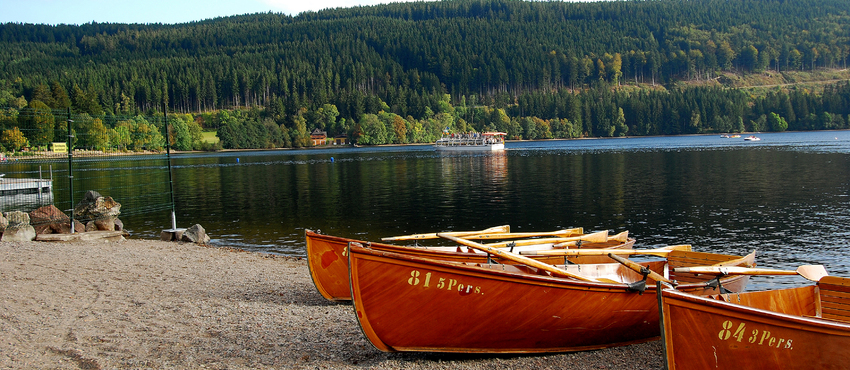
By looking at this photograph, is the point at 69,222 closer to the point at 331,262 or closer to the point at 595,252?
the point at 331,262

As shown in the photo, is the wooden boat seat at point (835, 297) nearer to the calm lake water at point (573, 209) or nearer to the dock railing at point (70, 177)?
the calm lake water at point (573, 209)

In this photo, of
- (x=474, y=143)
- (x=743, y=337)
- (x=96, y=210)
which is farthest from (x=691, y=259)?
(x=474, y=143)

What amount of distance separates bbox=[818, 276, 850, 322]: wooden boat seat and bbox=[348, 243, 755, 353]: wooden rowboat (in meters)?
1.76

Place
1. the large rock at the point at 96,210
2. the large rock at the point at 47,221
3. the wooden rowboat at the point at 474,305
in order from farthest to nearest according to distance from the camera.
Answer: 1. the large rock at the point at 96,210
2. the large rock at the point at 47,221
3. the wooden rowboat at the point at 474,305

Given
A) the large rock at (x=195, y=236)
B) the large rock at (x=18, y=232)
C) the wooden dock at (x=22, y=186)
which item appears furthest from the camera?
the wooden dock at (x=22, y=186)

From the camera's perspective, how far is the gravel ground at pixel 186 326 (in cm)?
949

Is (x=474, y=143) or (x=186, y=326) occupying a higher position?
(x=474, y=143)

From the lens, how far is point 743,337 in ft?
24.6

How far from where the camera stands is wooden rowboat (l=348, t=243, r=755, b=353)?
9266mm

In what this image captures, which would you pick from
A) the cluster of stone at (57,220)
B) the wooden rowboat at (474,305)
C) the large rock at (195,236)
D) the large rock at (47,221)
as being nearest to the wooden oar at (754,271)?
the wooden rowboat at (474,305)

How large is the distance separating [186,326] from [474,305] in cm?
582

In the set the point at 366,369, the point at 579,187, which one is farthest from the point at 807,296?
the point at 579,187

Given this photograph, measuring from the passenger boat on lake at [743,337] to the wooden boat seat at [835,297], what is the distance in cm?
218

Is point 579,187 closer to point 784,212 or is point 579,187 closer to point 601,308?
point 784,212
